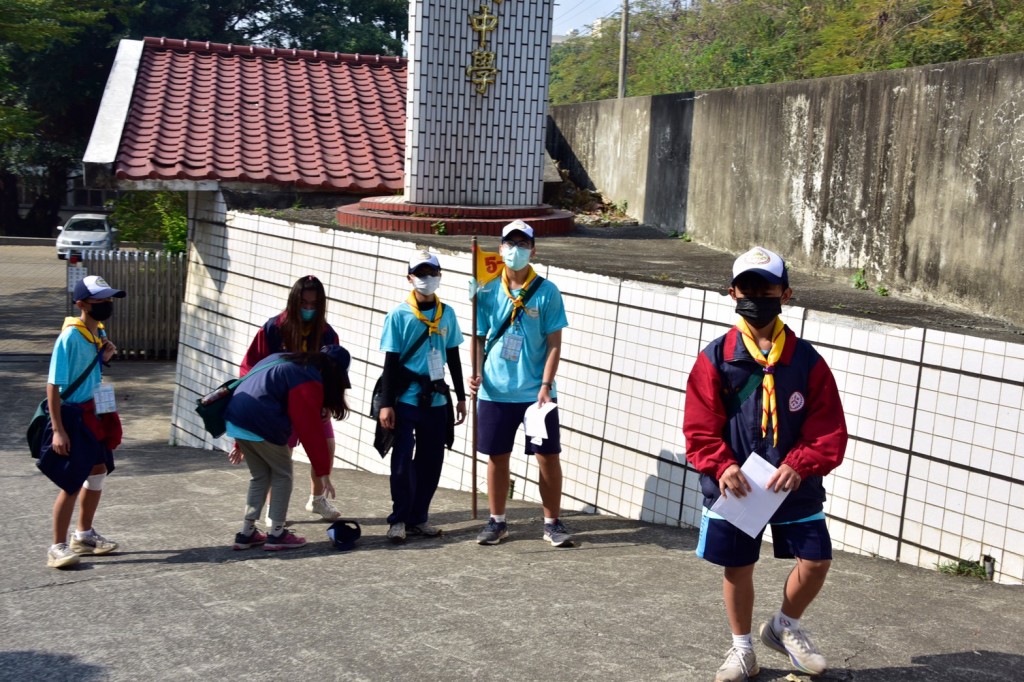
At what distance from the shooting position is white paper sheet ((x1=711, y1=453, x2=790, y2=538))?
4.04 m

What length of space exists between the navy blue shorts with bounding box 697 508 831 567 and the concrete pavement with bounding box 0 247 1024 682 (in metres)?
0.52

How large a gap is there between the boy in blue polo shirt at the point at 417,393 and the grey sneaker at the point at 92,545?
1.61 meters

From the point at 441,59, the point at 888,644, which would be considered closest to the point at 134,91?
the point at 441,59

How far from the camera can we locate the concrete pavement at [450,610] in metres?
4.44

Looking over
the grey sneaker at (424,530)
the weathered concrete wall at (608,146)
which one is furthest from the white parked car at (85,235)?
the grey sneaker at (424,530)

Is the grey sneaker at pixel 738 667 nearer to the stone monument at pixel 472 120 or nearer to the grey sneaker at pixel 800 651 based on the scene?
the grey sneaker at pixel 800 651

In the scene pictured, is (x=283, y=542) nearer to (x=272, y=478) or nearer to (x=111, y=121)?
(x=272, y=478)

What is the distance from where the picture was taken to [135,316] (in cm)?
1798

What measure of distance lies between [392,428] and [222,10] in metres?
28.1

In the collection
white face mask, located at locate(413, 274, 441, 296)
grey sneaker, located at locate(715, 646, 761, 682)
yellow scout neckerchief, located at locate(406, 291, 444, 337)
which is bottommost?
grey sneaker, located at locate(715, 646, 761, 682)

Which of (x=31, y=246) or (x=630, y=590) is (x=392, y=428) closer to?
(x=630, y=590)

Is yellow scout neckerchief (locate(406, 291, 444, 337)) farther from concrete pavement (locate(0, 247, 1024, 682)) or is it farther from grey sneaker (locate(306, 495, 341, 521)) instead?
grey sneaker (locate(306, 495, 341, 521))

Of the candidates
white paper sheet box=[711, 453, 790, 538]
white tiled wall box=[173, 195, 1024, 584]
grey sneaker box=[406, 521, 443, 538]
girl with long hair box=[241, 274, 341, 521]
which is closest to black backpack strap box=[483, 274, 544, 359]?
white tiled wall box=[173, 195, 1024, 584]

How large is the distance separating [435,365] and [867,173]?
11.3 ft
